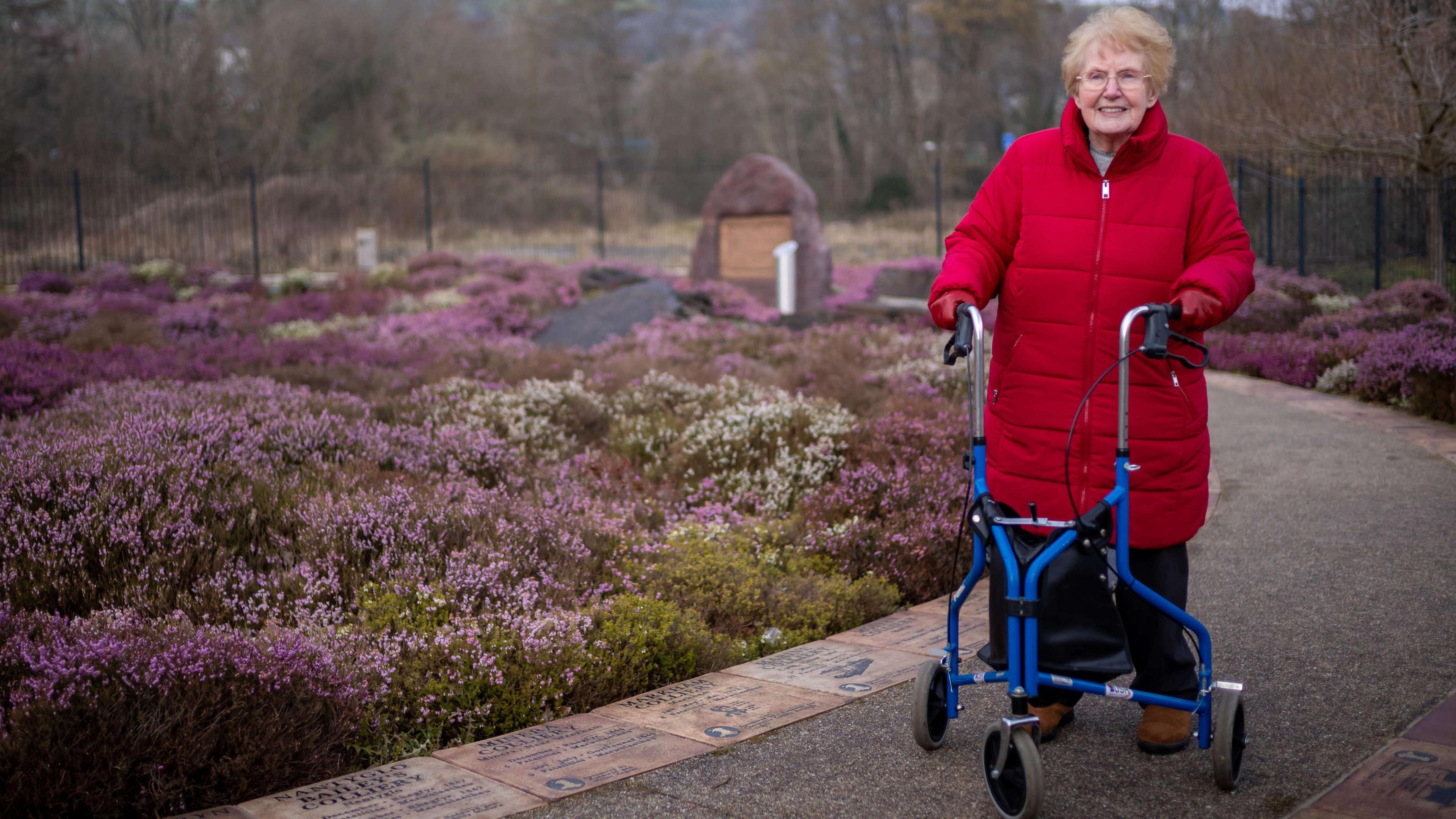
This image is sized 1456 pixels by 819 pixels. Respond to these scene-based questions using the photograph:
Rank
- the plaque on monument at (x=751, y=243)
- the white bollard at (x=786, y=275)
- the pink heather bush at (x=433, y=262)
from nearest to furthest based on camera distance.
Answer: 1. the white bollard at (x=786, y=275)
2. the plaque on monument at (x=751, y=243)
3. the pink heather bush at (x=433, y=262)

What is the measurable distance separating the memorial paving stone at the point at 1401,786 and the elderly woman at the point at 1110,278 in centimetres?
43

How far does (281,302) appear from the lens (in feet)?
52.0

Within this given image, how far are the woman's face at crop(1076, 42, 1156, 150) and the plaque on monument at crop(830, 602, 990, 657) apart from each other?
1823 millimetres

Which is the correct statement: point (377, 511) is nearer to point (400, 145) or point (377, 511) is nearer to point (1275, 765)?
point (1275, 765)

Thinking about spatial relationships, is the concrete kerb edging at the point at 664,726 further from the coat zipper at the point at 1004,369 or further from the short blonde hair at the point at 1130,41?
the short blonde hair at the point at 1130,41

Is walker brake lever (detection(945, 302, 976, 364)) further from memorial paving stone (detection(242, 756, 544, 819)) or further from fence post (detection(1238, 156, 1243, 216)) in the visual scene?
fence post (detection(1238, 156, 1243, 216))

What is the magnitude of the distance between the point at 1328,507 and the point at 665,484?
3.45 metres

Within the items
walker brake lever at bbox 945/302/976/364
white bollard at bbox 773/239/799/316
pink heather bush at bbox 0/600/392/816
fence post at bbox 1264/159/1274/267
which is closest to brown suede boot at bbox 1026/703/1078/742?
walker brake lever at bbox 945/302/976/364

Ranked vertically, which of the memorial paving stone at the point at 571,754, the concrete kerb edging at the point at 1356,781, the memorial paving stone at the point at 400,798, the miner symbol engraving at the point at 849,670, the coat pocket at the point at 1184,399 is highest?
the coat pocket at the point at 1184,399

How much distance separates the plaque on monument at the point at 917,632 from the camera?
3961 millimetres

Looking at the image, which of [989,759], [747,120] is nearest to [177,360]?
[989,759]

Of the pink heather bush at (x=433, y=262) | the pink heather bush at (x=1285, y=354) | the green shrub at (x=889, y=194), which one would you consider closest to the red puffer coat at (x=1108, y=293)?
the pink heather bush at (x=1285, y=354)

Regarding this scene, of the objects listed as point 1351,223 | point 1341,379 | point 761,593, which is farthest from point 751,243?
point 761,593

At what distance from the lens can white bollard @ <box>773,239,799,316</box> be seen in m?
15.5
